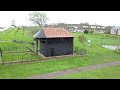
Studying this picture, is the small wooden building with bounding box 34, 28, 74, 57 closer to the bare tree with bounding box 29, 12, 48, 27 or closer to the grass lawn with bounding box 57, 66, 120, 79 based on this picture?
the grass lawn with bounding box 57, 66, 120, 79

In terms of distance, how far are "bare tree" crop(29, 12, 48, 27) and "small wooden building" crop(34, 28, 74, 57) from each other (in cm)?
2638

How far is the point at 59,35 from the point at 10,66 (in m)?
7.75

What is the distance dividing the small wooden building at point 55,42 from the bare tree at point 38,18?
2638 cm

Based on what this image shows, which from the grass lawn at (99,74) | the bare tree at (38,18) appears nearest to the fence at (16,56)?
the grass lawn at (99,74)

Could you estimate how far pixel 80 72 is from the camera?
47.6 ft

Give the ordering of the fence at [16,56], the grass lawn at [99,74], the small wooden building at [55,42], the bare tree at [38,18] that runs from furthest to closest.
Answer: the bare tree at [38,18] → the small wooden building at [55,42] → the fence at [16,56] → the grass lawn at [99,74]

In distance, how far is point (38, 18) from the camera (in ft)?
158

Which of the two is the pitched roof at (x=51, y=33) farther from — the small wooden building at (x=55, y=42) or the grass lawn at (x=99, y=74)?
the grass lawn at (x=99, y=74)

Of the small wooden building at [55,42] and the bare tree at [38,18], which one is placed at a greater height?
the bare tree at [38,18]

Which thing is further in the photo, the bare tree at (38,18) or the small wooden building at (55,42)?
the bare tree at (38,18)

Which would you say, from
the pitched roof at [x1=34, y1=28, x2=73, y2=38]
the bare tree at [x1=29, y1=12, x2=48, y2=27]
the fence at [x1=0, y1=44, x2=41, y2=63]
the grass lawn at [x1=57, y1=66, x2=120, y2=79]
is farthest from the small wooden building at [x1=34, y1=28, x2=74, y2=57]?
the bare tree at [x1=29, y1=12, x2=48, y2=27]

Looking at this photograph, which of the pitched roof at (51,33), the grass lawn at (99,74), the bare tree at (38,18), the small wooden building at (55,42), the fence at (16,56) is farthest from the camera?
the bare tree at (38,18)

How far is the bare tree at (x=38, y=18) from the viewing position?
4764 centimetres
